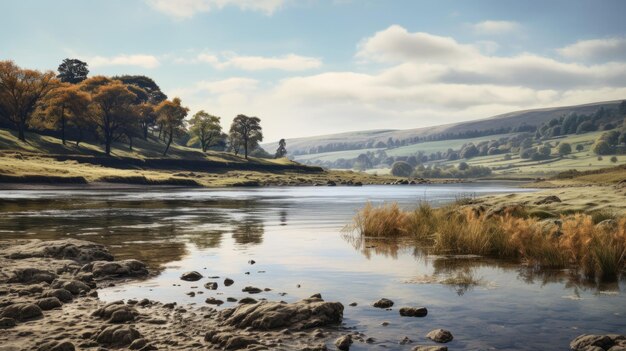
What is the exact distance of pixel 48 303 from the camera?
41.3 feet

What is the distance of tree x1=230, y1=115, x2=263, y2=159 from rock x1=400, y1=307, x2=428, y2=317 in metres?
169

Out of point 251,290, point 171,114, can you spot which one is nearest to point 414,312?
point 251,290

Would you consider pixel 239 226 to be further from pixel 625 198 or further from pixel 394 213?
pixel 625 198

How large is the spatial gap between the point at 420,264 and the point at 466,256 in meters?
2.67

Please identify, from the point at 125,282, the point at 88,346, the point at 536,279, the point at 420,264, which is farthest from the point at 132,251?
the point at 536,279

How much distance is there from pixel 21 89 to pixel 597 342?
5477 inches

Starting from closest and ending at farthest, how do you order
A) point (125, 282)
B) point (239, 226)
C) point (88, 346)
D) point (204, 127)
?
point (88, 346)
point (125, 282)
point (239, 226)
point (204, 127)

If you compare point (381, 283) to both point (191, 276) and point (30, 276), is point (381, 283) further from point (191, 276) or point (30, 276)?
point (30, 276)

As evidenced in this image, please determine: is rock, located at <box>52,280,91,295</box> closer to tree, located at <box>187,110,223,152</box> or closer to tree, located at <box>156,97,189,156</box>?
tree, located at <box>156,97,189,156</box>

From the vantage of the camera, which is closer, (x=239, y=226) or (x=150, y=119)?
(x=239, y=226)

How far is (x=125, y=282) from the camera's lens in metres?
15.9

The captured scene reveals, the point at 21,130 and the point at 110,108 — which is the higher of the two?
the point at 110,108

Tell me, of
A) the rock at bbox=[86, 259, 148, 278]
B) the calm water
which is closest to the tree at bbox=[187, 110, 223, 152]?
the calm water

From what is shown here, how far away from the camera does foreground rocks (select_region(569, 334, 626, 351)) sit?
969 cm
